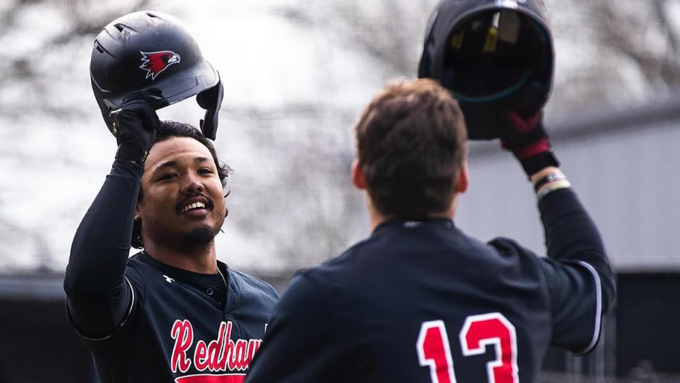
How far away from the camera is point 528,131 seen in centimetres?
338

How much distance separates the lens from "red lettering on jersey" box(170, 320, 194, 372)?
4160mm

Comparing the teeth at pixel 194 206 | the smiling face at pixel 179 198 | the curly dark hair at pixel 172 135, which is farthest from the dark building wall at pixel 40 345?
the teeth at pixel 194 206

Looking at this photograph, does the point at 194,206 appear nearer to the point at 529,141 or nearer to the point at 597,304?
the point at 529,141

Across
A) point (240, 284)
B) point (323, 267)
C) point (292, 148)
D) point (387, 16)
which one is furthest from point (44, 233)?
point (323, 267)

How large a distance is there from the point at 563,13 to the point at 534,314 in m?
23.0

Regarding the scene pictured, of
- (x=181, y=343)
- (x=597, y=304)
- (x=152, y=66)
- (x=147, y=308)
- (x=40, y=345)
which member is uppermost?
(x=152, y=66)

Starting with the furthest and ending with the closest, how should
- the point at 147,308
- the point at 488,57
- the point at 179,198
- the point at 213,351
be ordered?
the point at 179,198 < the point at 213,351 < the point at 147,308 < the point at 488,57

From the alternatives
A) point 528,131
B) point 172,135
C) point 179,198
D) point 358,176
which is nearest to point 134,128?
point 179,198

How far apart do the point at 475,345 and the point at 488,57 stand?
0.86 meters

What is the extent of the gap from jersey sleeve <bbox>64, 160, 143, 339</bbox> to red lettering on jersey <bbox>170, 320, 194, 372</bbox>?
1.06 feet

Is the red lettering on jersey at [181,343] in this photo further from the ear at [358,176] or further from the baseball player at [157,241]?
the ear at [358,176]

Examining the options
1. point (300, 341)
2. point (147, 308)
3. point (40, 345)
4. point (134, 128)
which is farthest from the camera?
point (40, 345)

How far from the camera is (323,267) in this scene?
305 cm

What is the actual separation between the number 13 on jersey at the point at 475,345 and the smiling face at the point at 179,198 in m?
1.57
